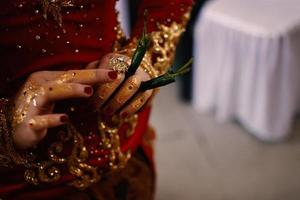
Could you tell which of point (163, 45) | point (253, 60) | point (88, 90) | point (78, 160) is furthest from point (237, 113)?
point (88, 90)

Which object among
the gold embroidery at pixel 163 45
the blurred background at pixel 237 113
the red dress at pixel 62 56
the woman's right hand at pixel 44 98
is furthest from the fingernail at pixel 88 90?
the blurred background at pixel 237 113

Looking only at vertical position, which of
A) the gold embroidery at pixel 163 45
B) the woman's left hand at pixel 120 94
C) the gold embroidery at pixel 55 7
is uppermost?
the gold embroidery at pixel 55 7

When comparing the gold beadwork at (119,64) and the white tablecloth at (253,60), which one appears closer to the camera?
the gold beadwork at (119,64)

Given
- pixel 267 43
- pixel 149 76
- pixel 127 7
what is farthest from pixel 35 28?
pixel 127 7

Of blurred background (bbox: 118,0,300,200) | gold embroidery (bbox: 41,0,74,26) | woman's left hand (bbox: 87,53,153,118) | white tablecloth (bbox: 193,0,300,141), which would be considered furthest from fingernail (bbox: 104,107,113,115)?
white tablecloth (bbox: 193,0,300,141)

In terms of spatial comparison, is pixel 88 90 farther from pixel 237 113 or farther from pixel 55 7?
pixel 237 113

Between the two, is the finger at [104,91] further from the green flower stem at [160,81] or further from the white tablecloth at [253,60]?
the white tablecloth at [253,60]

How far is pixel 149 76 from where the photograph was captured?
60cm

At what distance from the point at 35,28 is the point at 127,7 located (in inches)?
69.7

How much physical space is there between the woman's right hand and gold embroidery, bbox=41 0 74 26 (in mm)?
99

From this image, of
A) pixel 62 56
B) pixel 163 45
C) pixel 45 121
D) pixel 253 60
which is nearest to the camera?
pixel 45 121

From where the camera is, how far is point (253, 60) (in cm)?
181

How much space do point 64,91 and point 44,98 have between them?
27 millimetres

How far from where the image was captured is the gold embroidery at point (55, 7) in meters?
0.57
